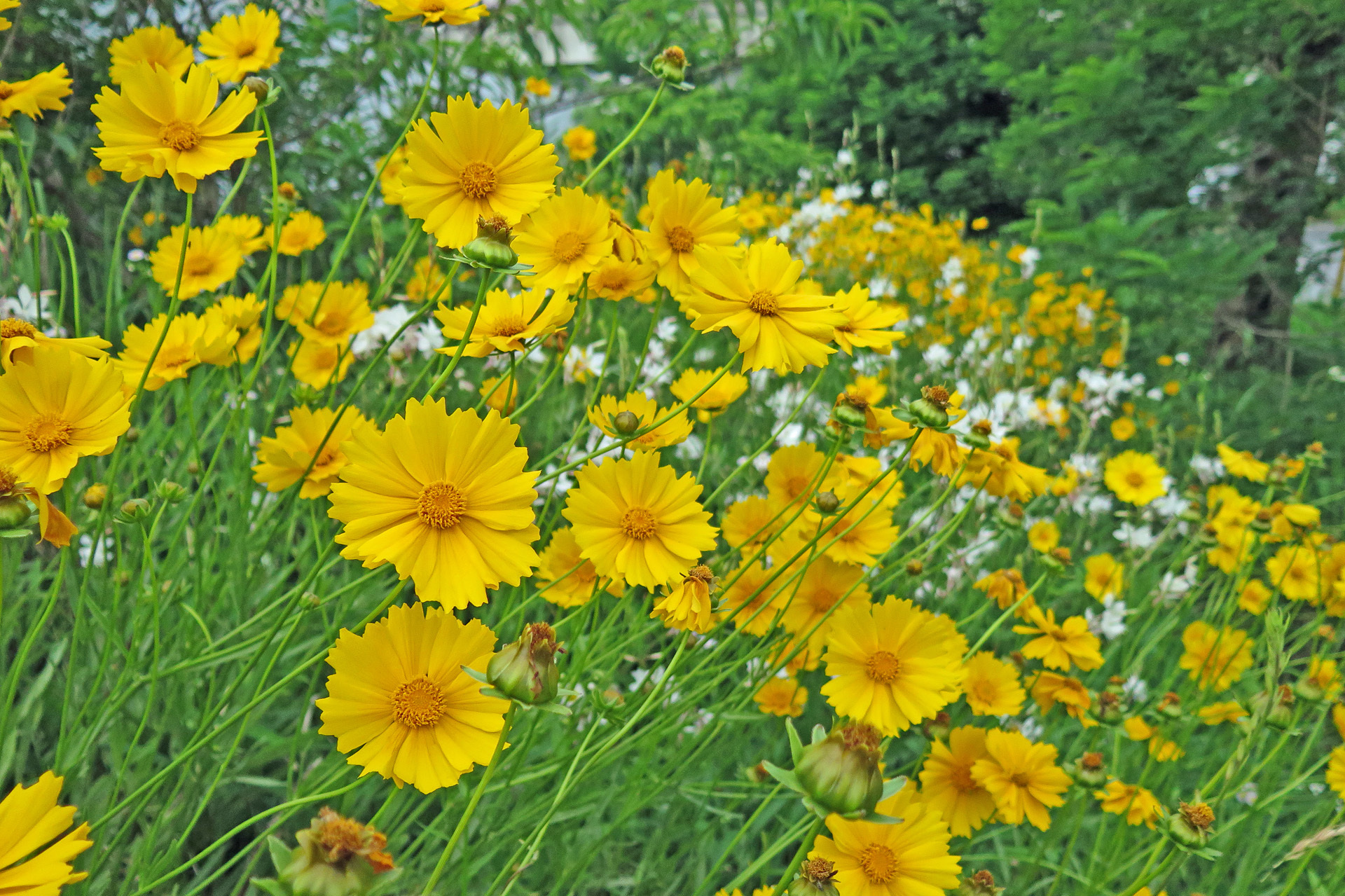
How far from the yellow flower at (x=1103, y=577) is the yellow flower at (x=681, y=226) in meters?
1.01

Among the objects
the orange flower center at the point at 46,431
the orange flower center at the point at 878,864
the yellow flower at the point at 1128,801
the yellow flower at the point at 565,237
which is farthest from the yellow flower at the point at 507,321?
the yellow flower at the point at 1128,801

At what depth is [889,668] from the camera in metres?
0.76

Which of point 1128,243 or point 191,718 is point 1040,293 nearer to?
point 1128,243

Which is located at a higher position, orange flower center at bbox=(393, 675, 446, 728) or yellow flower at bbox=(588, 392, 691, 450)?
yellow flower at bbox=(588, 392, 691, 450)

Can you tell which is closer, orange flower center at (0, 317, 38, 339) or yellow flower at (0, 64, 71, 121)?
orange flower center at (0, 317, 38, 339)

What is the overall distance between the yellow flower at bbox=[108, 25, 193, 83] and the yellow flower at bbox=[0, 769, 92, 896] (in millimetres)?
704

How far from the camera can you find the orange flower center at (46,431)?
56 cm

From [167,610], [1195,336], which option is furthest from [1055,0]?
[167,610]

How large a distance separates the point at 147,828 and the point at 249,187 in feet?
6.05

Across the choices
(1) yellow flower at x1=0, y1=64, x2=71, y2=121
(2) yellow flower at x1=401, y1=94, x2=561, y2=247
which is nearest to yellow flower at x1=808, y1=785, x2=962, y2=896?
(2) yellow flower at x1=401, y1=94, x2=561, y2=247

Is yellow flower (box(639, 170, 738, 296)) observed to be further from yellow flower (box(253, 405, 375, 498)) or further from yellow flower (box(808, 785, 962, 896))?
yellow flower (box(808, 785, 962, 896))

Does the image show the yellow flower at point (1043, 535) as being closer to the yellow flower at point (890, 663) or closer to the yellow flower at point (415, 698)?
the yellow flower at point (890, 663)

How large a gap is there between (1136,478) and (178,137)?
1782 millimetres

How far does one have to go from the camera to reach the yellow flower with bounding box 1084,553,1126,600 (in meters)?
1.44
